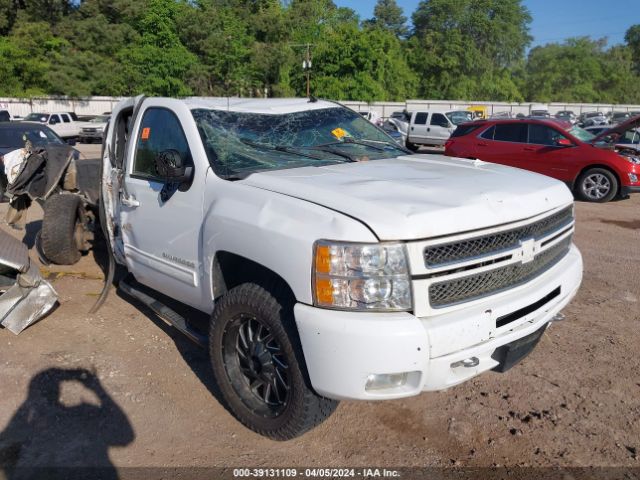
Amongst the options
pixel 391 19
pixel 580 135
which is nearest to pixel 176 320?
pixel 580 135

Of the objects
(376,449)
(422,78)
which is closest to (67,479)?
(376,449)

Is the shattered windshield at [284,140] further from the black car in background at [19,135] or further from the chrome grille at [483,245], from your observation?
the black car in background at [19,135]

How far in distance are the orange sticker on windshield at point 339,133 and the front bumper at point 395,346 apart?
1.95 meters

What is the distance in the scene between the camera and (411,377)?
2551 mm

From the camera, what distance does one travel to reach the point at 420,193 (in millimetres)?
2857

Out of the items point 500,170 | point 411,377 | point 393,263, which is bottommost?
point 411,377

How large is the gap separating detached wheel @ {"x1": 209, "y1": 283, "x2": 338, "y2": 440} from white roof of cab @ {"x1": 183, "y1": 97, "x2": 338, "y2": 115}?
5.05 feet

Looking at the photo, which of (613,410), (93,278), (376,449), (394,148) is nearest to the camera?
(376,449)

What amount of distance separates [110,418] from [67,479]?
0.57 meters

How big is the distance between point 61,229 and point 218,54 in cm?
4623

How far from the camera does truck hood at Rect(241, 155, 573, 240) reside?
100 inches

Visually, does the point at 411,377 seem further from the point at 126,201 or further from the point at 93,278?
the point at 93,278

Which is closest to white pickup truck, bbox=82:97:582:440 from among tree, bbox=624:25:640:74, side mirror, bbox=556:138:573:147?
side mirror, bbox=556:138:573:147

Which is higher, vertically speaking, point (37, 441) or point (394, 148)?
point (394, 148)
